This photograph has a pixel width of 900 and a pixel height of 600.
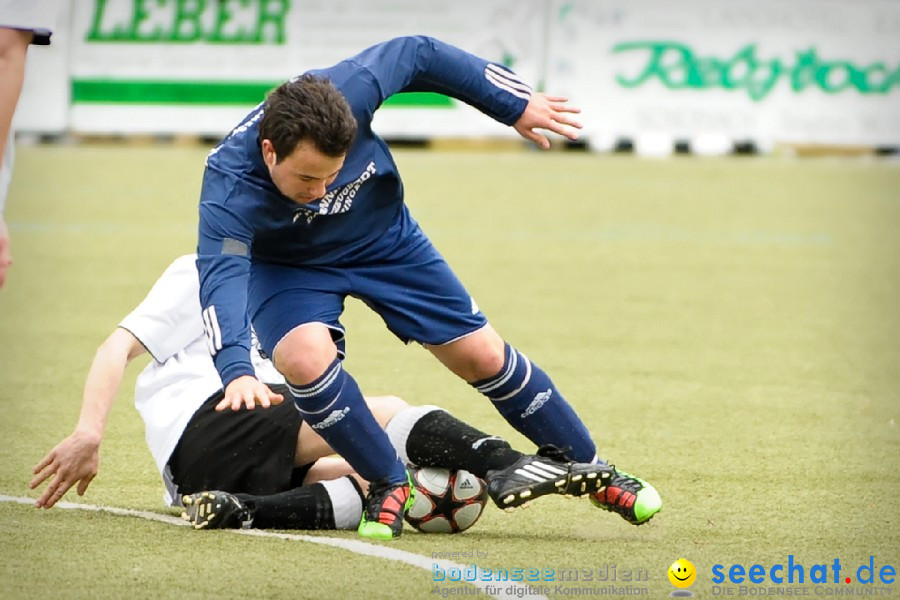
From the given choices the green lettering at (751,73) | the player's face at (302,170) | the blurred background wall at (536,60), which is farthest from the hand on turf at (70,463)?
the green lettering at (751,73)

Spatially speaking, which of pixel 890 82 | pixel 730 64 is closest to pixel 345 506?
pixel 730 64

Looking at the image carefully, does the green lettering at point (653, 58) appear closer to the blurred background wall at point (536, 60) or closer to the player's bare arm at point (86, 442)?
the blurred background wall at point (536, 60)

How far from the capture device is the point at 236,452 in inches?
172

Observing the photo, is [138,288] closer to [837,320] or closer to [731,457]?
[837,320]

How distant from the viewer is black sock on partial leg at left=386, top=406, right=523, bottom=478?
4316 mm

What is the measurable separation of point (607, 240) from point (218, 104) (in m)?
8.11

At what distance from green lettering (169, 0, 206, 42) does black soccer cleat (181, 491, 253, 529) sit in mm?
15329

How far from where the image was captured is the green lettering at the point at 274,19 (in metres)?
19.0

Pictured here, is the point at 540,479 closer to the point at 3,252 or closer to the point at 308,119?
the point at 308,119

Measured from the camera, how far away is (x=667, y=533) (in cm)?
426

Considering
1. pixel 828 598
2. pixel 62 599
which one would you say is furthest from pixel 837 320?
pixel 62 599

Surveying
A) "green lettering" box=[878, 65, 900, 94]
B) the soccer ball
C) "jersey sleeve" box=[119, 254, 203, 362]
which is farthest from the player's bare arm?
"green lettering" box=[878, 65, 900, 94]

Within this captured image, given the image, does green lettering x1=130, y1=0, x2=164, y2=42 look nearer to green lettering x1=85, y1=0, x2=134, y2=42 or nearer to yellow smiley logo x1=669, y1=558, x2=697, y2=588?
green lettering x1=85, y1=0, x2=134, y2=42

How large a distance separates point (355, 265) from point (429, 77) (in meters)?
0.57
